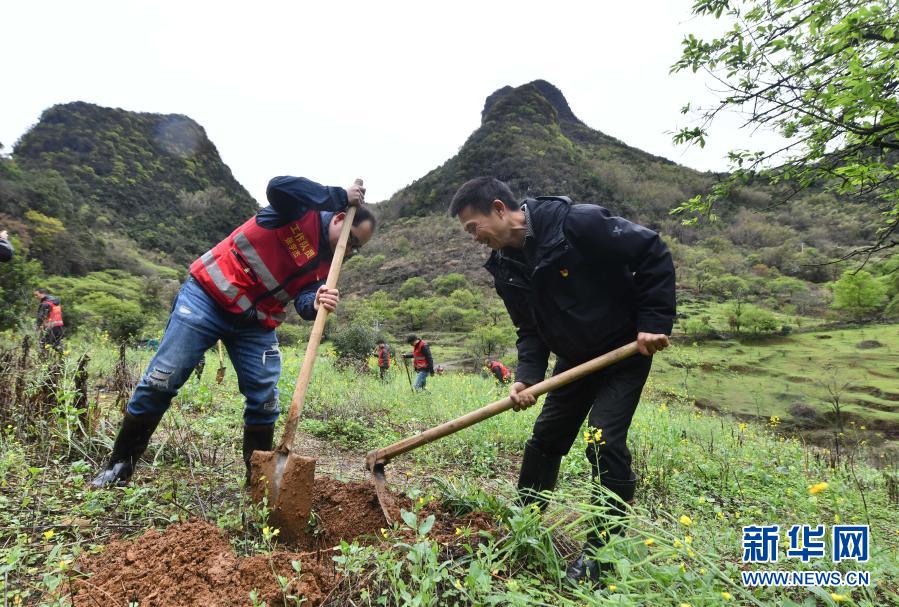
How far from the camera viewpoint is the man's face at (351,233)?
2.80m

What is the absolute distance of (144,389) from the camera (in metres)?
2.28

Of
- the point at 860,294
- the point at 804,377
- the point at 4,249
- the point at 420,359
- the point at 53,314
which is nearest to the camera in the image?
the point at 4,249

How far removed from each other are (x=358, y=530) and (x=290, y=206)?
179 cm

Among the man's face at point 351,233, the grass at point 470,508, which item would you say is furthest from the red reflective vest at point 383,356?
the man's face at point 351,233

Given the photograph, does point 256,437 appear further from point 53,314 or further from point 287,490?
point 53,314

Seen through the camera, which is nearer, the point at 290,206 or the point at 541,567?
the point at 541,567

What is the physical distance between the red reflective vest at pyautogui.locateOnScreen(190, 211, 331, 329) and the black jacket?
1.23 metres

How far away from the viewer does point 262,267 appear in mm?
2510

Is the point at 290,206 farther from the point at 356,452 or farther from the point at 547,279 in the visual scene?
the point at 356,452

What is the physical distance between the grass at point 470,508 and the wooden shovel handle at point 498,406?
11.7 inches

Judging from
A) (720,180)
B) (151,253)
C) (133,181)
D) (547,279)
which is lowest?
(547,279)

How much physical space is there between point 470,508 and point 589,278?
1.28 metres

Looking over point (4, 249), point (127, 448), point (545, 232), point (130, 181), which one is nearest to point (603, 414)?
point (545, 232)

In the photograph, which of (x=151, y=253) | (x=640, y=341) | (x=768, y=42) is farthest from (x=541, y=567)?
(x=151, y=253)
